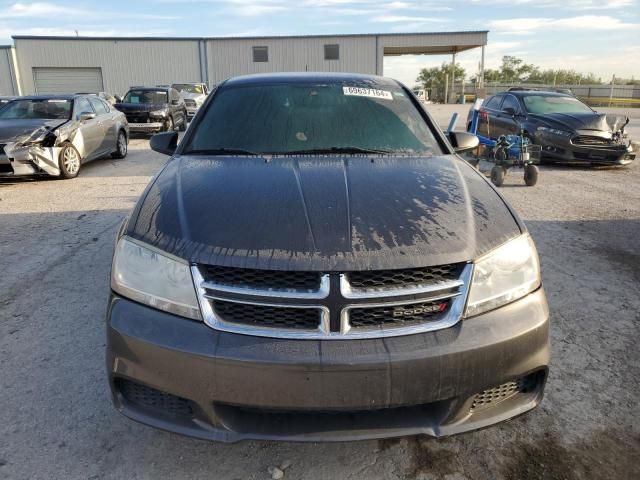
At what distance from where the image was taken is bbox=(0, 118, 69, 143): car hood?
7777mm

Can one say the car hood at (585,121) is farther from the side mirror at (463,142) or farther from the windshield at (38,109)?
the windshield at (38,109)

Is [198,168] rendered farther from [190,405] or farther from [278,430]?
[278,430]

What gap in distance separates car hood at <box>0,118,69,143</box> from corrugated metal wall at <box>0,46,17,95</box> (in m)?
30.5

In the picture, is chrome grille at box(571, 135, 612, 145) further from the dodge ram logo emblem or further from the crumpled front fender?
the crumpled front fender

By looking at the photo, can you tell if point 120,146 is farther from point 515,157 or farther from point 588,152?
point 588,152

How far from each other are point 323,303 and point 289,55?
118 ft

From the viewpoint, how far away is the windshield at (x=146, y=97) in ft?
52.6

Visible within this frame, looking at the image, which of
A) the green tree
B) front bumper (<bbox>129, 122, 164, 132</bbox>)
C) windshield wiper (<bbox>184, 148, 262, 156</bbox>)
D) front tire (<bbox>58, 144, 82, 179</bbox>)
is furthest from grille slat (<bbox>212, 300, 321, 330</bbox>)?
the green tree

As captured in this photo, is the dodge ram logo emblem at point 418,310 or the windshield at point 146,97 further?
the windshield at point 146,97

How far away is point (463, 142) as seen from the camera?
362 cm

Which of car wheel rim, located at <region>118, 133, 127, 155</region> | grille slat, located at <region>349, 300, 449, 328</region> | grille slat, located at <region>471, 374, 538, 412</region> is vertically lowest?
grille slat, located at <region>471, 374, 538, 412</region>

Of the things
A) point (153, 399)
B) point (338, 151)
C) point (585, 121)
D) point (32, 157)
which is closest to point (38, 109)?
point (32, 157)

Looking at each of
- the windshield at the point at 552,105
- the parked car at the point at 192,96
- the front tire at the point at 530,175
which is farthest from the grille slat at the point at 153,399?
the parked car at the point at 192,96

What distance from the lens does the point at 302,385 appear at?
166 cm
